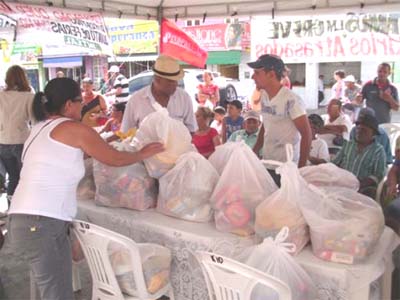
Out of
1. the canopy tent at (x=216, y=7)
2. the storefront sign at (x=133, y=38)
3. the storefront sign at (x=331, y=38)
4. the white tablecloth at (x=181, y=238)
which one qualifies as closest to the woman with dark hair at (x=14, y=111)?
the canopy tent at (x=216, y=7)

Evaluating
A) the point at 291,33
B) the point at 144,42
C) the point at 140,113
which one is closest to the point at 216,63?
the point at 144,42

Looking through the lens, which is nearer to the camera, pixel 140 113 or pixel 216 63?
pixel 140 113

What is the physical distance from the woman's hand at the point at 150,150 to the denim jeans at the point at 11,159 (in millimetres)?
2622

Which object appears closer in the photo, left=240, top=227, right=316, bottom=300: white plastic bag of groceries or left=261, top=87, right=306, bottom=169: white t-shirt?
left=240, top=227, right=316, bottom=300: white plastic bag of groceries

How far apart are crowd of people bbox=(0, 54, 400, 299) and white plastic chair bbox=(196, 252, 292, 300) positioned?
63cm

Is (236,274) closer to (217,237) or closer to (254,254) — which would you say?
(254,254)

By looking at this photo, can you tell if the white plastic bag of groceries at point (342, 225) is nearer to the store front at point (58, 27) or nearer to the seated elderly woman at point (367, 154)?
the seated elderly woman at point (367, 154)

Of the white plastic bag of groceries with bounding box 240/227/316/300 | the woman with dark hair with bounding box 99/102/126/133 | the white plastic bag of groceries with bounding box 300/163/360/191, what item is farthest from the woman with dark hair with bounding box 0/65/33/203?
the white plastic bag of groceries with bounding box 240/227/316/300

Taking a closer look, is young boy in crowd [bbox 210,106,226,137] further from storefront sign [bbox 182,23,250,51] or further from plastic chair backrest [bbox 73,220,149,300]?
storefront sign [bbox 182,23,250,51]

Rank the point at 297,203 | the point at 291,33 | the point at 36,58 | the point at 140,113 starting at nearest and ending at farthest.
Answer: the point at 297,203 < the point at 140,113 < the point at 291,33 < the point at 36,58

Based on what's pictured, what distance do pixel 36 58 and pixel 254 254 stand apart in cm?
1821

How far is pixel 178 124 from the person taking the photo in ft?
6.84

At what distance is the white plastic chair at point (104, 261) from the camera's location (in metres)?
1.73

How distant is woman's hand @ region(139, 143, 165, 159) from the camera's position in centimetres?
192
